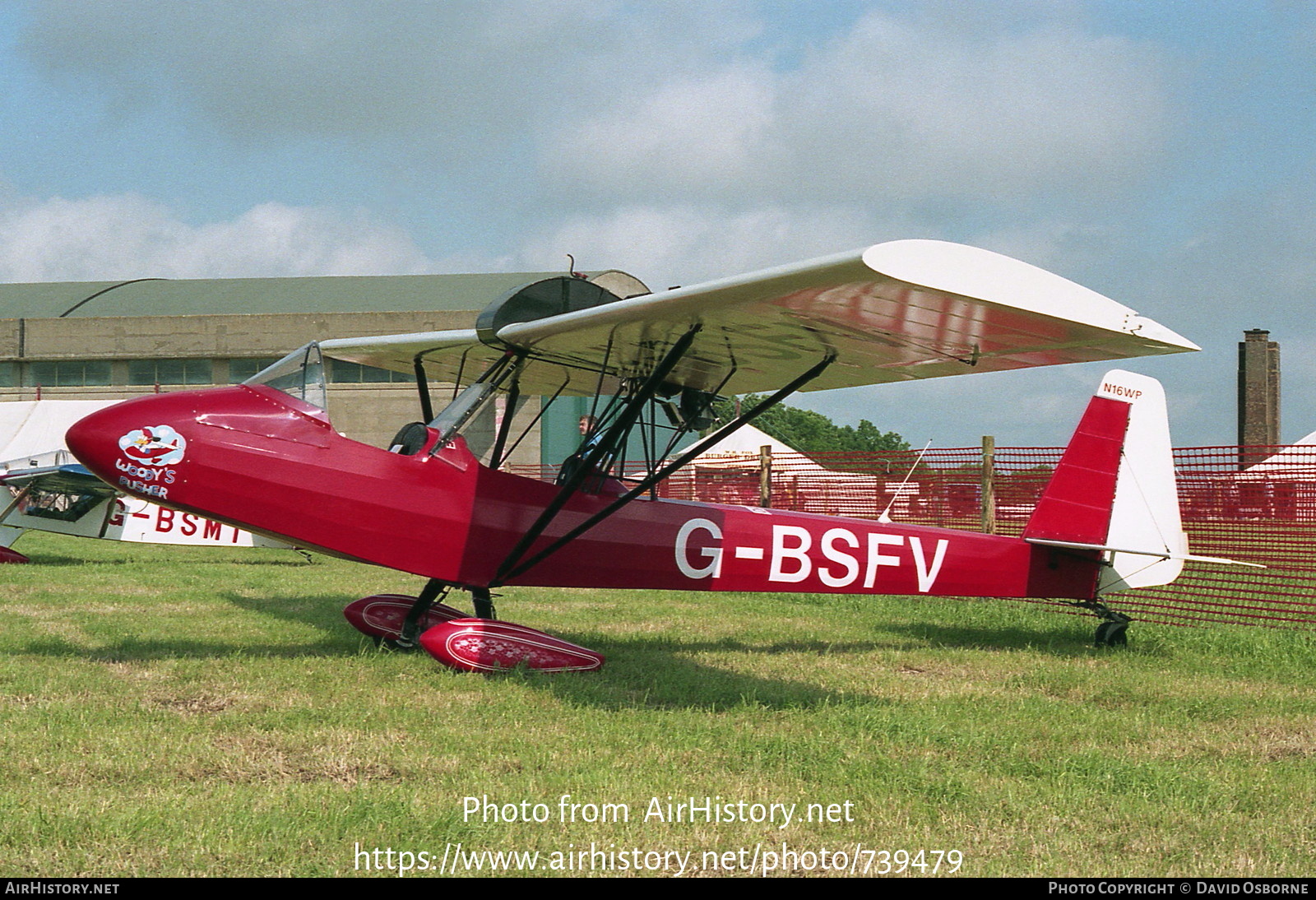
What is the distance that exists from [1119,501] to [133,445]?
283 inches

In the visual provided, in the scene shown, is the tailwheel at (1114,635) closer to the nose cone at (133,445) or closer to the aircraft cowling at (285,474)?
the aircraft cowling at (285,474)

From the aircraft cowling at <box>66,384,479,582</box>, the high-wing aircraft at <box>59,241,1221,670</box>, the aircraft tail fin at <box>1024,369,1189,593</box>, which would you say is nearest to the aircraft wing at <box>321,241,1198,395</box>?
the high-wing aircraft at <box>59,241,1221,670</box>

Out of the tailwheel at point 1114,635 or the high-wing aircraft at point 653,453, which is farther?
the tailwheel at point 1114,635

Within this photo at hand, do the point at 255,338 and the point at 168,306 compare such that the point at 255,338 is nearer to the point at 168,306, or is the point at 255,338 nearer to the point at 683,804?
the point at 168,306

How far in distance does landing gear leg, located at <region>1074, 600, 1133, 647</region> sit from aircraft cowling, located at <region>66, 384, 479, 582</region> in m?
5.05

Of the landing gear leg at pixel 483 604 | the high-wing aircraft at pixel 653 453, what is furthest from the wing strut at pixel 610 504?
the landing gear leg at pixel 483 604

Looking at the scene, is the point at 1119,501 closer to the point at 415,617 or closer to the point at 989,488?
the point at 989,488

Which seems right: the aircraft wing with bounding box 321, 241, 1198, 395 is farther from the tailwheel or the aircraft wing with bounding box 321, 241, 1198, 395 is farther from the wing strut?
the tailwheel

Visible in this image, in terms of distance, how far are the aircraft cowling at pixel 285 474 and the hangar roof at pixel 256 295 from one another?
3453 cm

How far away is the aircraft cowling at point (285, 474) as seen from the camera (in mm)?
6371

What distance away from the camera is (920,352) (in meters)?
6.71

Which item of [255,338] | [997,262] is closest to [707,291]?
[997,262]

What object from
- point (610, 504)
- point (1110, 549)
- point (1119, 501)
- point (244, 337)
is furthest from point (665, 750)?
point (244, 337)

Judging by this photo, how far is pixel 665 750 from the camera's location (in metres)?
4.91
